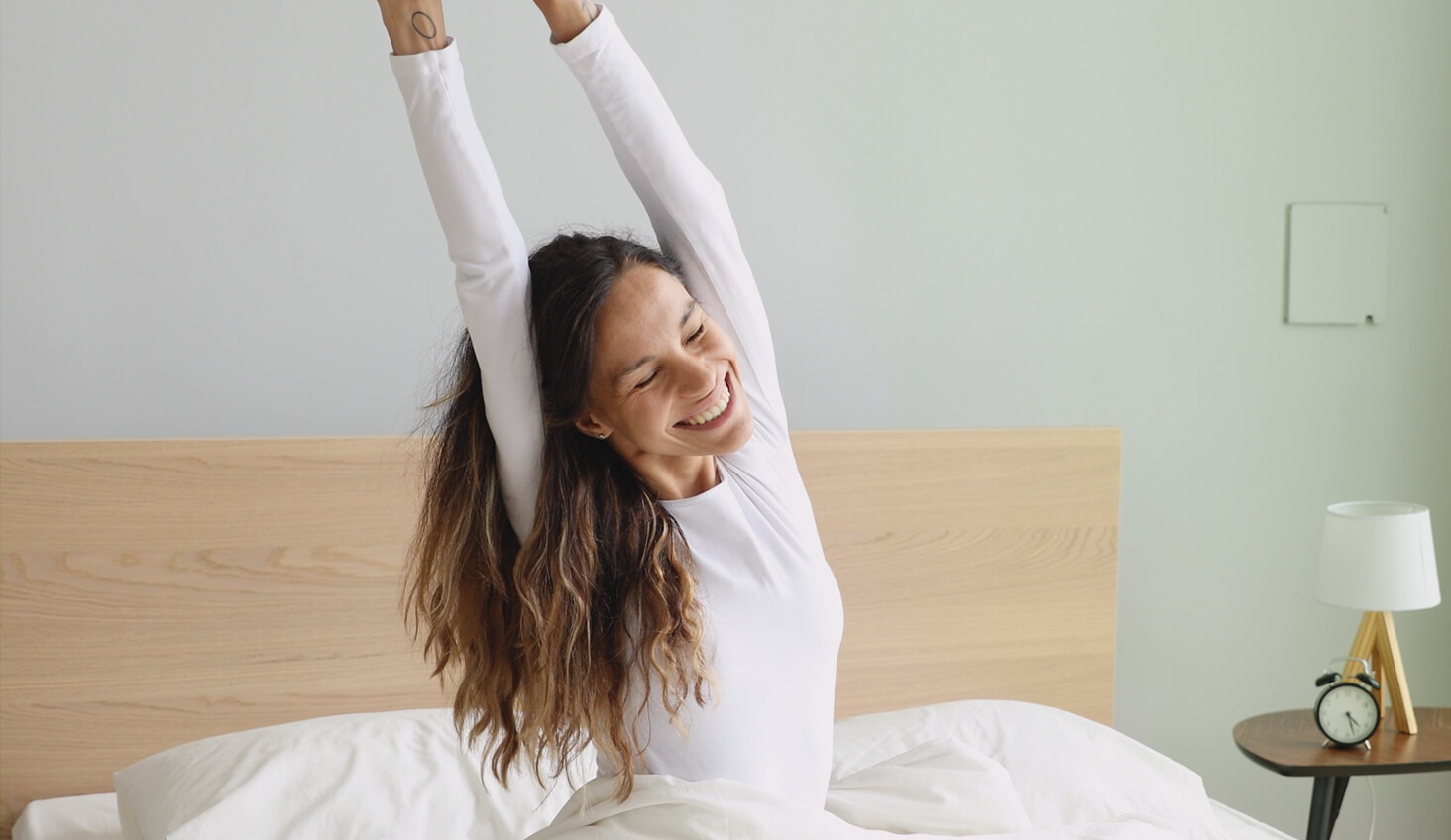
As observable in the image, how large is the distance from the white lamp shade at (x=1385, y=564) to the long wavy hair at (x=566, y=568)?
1.48 m

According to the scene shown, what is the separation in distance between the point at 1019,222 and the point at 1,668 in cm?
182

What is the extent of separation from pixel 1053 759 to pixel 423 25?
133cm

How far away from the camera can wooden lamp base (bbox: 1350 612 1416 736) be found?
2.12 m

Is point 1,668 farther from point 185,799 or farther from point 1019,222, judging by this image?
point 1019,222

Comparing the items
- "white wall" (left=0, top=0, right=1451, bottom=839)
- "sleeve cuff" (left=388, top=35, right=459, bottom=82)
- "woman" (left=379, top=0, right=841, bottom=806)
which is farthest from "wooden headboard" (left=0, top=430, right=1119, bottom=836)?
"sleeve cuff" (left=388, top=35, right=459, bottom=82)

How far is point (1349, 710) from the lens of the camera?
2.07 metres

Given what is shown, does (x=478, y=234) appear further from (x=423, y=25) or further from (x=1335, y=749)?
(x=1335, y=749)

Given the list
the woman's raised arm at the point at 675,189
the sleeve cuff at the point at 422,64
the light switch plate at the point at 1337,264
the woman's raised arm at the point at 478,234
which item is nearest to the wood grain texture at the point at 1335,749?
the light switch plate at the point at 1337,264

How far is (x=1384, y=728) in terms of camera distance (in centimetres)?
217

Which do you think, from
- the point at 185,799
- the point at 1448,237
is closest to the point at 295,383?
the point at 185,799

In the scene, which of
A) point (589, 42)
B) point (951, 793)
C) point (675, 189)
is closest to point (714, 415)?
point (675, 189)

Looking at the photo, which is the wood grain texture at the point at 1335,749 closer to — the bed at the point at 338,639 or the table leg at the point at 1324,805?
the table leg at the point at 1324,805

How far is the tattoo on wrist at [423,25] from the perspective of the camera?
2.85 feet

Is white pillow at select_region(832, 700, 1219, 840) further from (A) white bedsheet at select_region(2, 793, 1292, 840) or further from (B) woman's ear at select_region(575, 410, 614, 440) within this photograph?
(B) woman's ear at select_region(575, 410, 614, 440)
